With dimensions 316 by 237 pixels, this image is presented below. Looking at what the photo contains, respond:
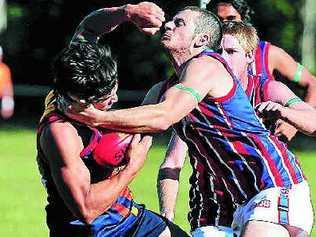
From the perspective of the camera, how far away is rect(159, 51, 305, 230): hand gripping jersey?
5.95 meters

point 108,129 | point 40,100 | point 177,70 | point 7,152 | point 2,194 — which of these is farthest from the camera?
point 40,100

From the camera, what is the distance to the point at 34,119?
2492 centimetres

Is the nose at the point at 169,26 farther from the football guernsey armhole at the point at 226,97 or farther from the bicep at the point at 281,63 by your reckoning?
the bicep at the point at 281,63

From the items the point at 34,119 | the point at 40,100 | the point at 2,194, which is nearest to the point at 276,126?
the point at 2,194

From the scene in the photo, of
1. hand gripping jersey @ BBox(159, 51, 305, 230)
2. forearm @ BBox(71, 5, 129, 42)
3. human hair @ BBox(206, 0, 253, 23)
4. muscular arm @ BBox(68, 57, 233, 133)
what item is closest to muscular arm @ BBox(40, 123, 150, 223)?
muscular arm @ BBox(68, 57, 233, 133)

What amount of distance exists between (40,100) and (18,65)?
1.70m

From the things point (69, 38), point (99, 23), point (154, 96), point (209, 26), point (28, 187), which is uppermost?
point (209, 26)

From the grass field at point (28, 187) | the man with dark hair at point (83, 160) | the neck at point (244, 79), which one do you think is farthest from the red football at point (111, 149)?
the grass field at point (28, 187)

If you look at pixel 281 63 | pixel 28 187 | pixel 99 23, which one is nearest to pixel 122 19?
pixel 99 23

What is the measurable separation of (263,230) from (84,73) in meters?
1.16

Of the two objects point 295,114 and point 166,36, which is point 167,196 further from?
point 166,36

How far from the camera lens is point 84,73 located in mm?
5637

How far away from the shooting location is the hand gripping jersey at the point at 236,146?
19.5 ft

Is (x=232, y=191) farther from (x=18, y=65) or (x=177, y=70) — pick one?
(x=18, y=65)
